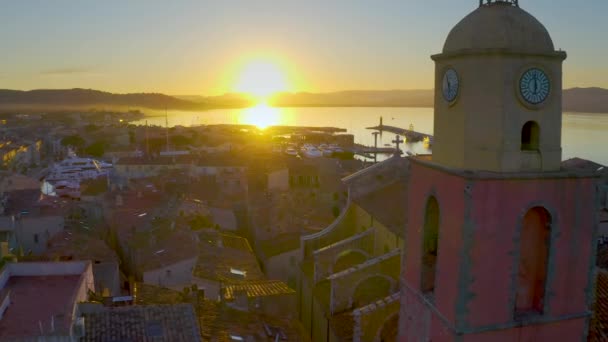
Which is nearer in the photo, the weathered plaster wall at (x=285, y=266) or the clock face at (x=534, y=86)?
the clock face at (x=534, y=86)

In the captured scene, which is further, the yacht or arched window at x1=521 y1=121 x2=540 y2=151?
the yacht

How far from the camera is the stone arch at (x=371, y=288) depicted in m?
13.9

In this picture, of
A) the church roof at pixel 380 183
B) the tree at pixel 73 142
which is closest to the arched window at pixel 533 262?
the church roof at pixel 380 183

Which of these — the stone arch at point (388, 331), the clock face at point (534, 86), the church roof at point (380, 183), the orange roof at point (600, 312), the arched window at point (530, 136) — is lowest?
the stone arch at point (388, 331)

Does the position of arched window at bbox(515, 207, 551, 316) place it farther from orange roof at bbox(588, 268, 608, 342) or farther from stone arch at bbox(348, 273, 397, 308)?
stone arch at bbox(348, 273, 397, 308)

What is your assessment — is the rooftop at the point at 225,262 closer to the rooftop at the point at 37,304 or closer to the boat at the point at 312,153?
the rooftop at the point at 37,304

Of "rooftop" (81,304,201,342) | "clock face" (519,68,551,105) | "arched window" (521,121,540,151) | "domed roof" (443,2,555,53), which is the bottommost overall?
"rooftop" (81,304,201,342)

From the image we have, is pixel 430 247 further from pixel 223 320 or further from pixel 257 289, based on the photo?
pixel 257 289

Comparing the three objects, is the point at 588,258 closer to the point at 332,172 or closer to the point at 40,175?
the point at 332,172

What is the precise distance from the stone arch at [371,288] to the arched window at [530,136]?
22.3ft

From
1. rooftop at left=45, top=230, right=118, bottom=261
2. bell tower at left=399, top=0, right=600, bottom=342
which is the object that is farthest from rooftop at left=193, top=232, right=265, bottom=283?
bell tower at left=399, top=0, right=600, bottom=342

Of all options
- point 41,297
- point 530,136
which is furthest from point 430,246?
point 41,297

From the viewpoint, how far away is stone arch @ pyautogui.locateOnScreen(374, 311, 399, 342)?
11852 mm

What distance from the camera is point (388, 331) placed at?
1196 cm
